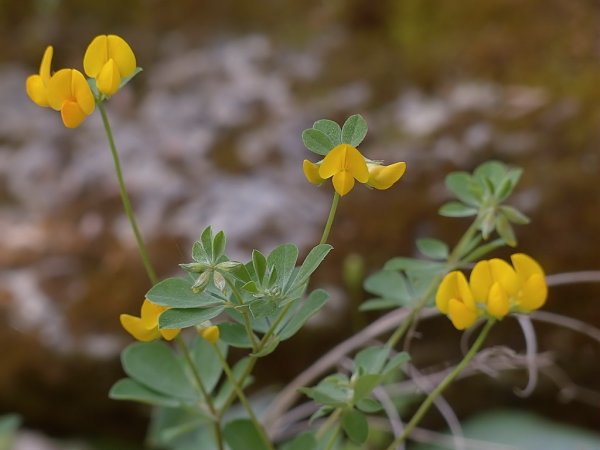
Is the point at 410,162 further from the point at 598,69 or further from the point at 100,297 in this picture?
the point at 100,297

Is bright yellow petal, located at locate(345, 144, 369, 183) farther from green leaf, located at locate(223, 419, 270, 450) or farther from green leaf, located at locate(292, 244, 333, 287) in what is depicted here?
green leaf, located at locate(223, 419, 270, 450)

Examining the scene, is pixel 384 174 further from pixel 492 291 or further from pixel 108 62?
pixel 108 62

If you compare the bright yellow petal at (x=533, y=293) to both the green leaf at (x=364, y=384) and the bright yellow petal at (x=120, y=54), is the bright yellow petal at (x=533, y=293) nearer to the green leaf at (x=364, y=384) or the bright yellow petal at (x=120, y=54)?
the green leaf at (x=364, y=384)

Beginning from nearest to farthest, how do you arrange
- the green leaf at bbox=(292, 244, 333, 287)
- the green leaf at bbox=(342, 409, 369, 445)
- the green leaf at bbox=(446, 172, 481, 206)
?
the green leaf at bbox=(292, 244, 333, 287) → the green leaf at bbox=(342, 409, 369, 445) → the green leaf at bbox=(446, 172, 481, 206)

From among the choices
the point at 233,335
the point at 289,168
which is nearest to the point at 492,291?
the point at 233,335

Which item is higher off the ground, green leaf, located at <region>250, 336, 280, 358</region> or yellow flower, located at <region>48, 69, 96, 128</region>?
yellow flower, located at <region>48, 69, 96, 128</region>

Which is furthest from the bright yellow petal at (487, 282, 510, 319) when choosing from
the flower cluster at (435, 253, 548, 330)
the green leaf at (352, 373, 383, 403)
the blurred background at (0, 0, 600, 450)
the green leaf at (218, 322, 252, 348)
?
the blurred background at (0, 0, 600, 450)

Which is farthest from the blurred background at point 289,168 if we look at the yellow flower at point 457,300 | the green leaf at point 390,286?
the yellow flower at point 457,300
